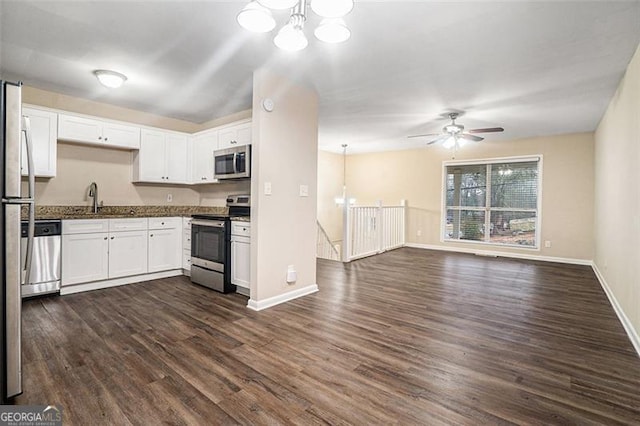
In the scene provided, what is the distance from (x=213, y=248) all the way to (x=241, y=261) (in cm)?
53

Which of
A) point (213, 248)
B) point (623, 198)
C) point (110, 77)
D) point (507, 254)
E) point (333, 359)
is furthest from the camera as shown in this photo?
point (507, 254)

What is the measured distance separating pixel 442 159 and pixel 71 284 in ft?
23.9

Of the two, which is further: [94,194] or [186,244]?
[186,244]

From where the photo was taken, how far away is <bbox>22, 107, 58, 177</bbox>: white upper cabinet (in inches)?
142

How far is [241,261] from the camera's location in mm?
3631

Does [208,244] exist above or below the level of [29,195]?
below

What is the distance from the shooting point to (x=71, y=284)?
12.1 feet

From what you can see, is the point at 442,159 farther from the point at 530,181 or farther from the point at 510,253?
the point at 510,253

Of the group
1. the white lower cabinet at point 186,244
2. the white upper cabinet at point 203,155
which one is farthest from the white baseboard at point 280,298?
the white upper cabinet at point 203,155

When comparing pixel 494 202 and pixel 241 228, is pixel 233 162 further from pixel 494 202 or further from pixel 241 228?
pixel 494 202

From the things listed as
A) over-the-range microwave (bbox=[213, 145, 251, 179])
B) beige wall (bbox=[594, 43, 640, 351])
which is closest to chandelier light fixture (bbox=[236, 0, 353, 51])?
over-the-range microwave (bbox=[213, 145, 251, 179])

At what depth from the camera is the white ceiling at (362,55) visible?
7.55ft

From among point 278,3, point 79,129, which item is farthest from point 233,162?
point 278,3

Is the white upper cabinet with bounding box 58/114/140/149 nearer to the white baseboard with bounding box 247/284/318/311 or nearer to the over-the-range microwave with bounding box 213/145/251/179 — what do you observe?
the over-the-range microwave with bounding box 213/145/251/179
